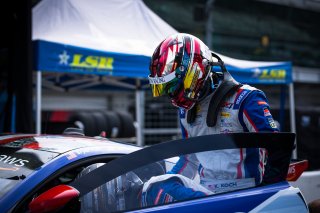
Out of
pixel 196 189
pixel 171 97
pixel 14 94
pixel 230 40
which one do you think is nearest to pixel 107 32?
pixel 14 94

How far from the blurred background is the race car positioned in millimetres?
1558

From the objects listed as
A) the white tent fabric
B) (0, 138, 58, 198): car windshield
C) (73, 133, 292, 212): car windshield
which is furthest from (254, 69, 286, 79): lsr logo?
(0, 138, 58, 198): car windshield

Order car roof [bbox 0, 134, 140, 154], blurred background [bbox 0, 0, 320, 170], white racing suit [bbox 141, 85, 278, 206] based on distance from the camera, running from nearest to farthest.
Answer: white racing suit [bbox 141, 85, 278, 206], car roof [bbox 0, 134, 140, 154], blurred background [bbox 0, 0, 320, 170]

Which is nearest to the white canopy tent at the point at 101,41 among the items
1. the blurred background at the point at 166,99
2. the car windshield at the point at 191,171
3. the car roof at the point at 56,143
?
the blurred background at the point at 166,99

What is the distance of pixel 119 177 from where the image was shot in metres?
1.83

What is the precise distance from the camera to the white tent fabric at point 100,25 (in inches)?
227

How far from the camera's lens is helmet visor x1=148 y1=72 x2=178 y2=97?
2352mm

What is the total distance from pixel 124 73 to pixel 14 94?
146 cm

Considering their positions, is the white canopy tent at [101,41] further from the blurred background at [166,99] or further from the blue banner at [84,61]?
the blurred background at [166,99]

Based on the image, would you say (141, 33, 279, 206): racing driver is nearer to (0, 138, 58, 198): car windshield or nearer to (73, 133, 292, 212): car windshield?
(73, 133, 292, 212): car windshield

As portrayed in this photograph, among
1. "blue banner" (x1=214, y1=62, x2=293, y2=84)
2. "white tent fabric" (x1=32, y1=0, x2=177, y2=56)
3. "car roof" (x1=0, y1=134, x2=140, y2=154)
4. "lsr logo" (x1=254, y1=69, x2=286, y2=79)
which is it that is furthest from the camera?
"lsr logo" (x1=254, y1=69, x2=286, y2=79)

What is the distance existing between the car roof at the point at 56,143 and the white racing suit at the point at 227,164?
466 mm

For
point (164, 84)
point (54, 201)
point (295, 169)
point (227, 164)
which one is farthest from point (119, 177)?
point (295, 169)

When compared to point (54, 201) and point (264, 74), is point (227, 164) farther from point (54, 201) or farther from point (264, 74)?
point (264, 74)
